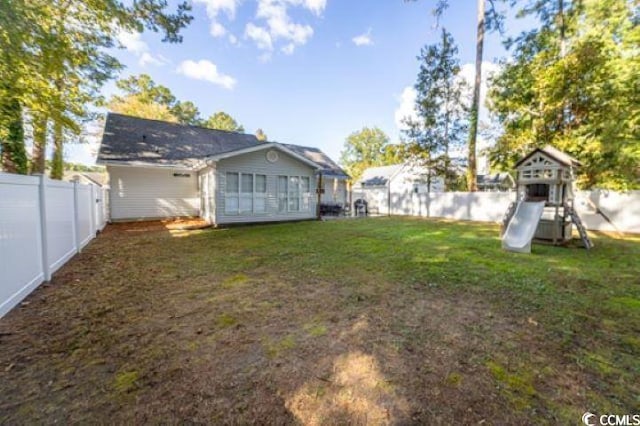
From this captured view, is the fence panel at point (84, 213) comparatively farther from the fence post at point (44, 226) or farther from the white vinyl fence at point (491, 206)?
the white vinyl fence at point (491, 206)

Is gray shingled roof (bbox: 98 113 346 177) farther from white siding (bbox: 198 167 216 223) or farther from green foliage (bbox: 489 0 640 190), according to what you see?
green foliage (bbox: 489 0 640 190)

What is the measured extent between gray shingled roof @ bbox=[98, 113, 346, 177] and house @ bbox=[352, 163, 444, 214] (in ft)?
15.2

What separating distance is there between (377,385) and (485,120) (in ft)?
60.7

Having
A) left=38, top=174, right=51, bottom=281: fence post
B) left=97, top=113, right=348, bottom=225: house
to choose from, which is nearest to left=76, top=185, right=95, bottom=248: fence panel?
left=38, top=174, right=51, bottom=281: fence post

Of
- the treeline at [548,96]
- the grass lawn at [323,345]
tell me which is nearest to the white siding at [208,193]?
the grass lawn at [323,345]

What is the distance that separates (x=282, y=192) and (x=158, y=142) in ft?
22.6

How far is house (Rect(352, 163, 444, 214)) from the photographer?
17.8 meters

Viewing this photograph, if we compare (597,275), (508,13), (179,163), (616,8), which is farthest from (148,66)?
(616,8)

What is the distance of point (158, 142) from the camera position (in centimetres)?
1311

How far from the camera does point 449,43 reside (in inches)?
628

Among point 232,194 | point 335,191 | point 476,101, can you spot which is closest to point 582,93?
point 476,101

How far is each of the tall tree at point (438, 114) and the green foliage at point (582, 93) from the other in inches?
123

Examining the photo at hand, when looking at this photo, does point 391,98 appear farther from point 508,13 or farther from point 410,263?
point 410,263

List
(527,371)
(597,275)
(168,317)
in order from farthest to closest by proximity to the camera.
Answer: (597,275) → (168,317) → (527,371)
